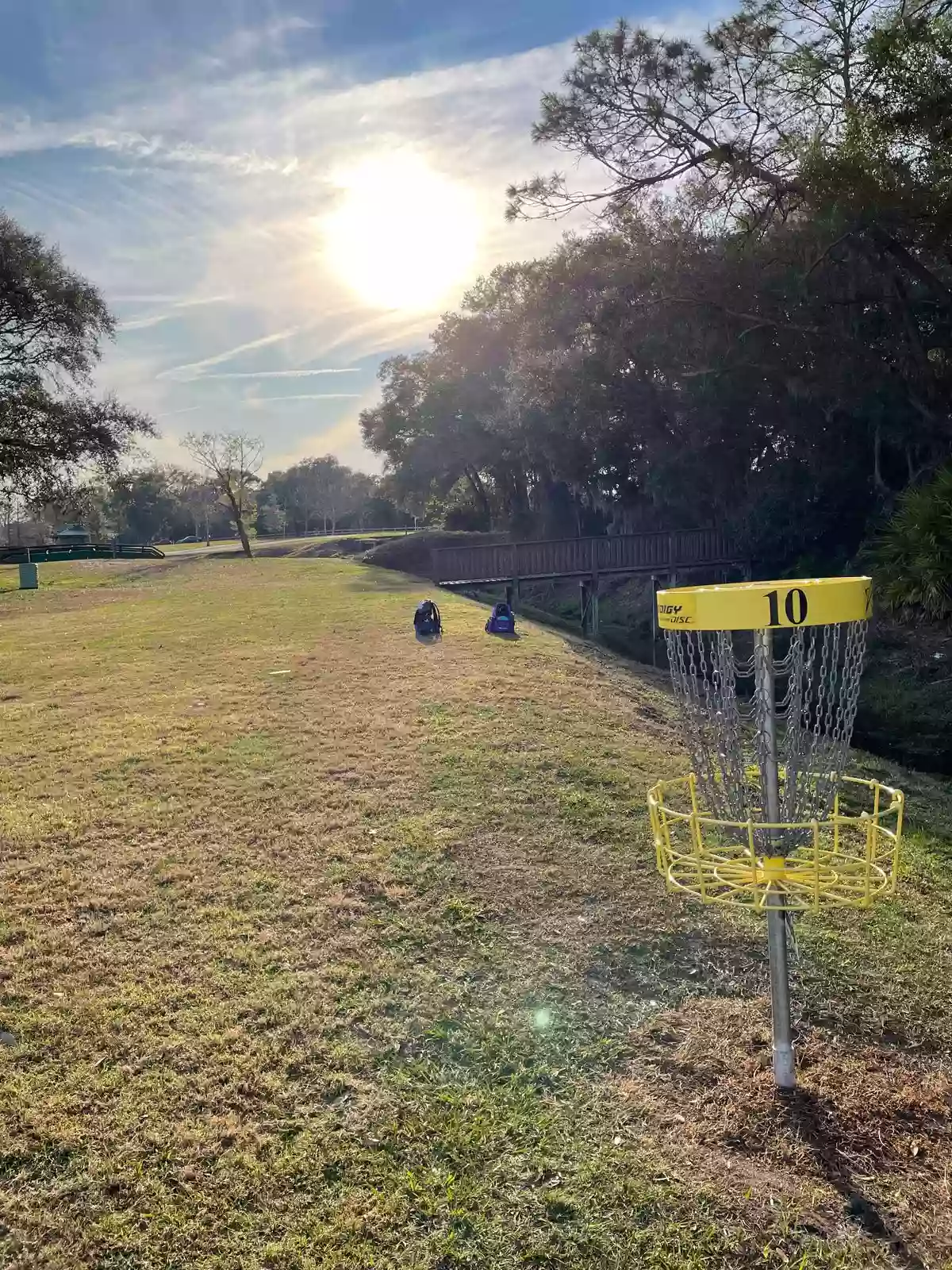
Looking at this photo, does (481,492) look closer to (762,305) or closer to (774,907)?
(762,305)

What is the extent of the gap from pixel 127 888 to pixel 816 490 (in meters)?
23.3

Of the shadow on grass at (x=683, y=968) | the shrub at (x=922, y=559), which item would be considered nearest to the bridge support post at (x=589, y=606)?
the shrub at (x=922, y=559)

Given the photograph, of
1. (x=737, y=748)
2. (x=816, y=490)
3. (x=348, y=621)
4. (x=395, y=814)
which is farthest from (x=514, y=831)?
(x=816, y=490)

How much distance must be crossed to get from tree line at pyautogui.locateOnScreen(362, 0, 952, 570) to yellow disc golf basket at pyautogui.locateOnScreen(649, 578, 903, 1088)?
531 inches

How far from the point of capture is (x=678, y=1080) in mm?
3477

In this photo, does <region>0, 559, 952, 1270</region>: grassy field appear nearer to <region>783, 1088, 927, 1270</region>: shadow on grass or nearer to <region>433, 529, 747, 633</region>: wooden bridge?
<region>783, 1088, 927, 1270</region>: shadow on grass

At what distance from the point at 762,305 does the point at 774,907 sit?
19.1m

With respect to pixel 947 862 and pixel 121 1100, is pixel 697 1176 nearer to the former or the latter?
pixel 121 1100

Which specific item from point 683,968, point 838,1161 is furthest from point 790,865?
point 683,968

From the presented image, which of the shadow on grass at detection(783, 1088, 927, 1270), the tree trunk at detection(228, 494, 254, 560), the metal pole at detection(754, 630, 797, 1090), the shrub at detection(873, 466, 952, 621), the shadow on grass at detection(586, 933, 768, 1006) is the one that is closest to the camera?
the shadow on grass at detection(783, 1088, 927, 1270)

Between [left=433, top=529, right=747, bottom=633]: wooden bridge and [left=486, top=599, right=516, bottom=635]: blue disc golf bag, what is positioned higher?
[left=433, top=529, right=747, bottom=633]: wooden bridge

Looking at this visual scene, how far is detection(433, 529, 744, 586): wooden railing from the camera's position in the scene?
23562 millimetres

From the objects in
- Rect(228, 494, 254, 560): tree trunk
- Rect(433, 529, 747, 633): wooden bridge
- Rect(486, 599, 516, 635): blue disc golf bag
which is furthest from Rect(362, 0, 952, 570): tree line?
Rect(228, 494, 254, 560): tree trunk

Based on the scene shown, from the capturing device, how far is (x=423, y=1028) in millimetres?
A: 3789
